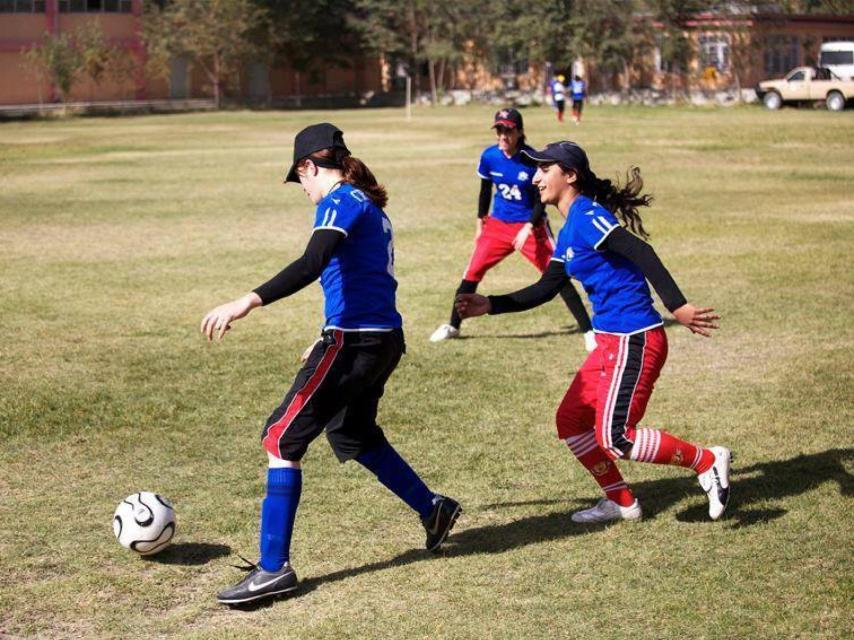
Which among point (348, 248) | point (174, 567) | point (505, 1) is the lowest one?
point (174, 567)

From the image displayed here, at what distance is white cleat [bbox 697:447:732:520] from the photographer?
23.5ft

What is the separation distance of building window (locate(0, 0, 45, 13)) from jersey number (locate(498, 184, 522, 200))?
69008 mm

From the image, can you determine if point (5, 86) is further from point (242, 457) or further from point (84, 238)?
point (242, 457)

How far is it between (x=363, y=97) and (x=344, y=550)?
8091 cm

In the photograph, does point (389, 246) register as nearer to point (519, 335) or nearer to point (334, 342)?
point (334, 342)

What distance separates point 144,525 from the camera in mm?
6793

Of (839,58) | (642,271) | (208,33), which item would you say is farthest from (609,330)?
(208,33)

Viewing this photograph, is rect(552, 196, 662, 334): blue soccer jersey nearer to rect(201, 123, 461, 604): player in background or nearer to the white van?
rect(201, 123, 461, 604): player in background

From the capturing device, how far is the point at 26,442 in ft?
30.1

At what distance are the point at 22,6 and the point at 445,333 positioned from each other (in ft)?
230

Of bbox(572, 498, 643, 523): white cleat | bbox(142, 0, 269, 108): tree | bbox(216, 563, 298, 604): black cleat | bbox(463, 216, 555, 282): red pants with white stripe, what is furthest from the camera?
bbox(142, 0, 269, 108): tree

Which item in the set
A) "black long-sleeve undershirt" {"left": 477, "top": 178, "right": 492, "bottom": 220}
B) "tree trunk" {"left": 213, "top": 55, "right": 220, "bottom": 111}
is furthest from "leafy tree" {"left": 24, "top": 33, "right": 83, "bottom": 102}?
"black long-sleeve undershirt" {"left": 477, "top": 178, "right": 492, "bottom": 220}

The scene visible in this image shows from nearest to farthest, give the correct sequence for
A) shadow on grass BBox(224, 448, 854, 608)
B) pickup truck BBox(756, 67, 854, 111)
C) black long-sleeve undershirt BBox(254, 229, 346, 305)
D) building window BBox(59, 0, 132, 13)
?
1. black long-sleeve undershirt BBox(254, 229, 346, 305)
2. shadow on grass BBox(224, 448, 854, 608)
3. pickup truck BBox(756, 67, 854, 111)
4. building window BBox(59, 0, 132, 13)

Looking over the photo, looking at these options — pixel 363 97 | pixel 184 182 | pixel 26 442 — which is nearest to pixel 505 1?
pixel 363 97
